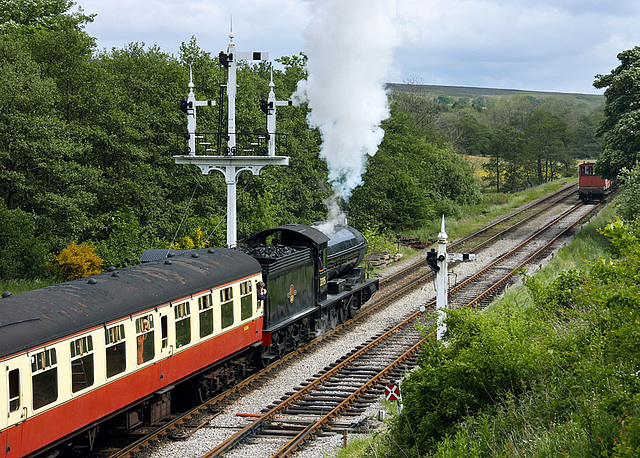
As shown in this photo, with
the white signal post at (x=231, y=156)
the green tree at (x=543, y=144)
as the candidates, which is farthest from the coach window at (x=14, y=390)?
the green tree at (x=543, y=144)

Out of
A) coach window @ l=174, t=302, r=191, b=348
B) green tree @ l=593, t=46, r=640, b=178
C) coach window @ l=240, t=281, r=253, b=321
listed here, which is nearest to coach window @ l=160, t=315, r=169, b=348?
coach window @ l=174, t=302, r=191, b=348

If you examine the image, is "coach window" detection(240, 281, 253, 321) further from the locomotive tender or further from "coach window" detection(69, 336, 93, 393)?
"coach window" detection(69, 336, 93, 393)

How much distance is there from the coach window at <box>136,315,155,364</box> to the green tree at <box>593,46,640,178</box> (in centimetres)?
3108

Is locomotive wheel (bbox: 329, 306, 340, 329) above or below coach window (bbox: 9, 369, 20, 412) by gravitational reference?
below

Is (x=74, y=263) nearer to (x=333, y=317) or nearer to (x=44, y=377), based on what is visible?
(x=333, y=317)

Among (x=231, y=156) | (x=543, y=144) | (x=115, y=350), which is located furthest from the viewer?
(x=543, y=144)

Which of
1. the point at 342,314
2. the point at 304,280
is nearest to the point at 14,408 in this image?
the point at 304,280

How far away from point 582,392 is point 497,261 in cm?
2525

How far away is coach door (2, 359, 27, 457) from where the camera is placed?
32.7ft

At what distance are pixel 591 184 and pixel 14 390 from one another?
52.4 m

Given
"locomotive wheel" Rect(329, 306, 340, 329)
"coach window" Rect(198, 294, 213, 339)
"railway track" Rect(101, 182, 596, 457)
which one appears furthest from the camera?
"locomotive wheel" Rect(329, 306, 340, 329)

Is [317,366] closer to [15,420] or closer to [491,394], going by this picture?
[491,394]

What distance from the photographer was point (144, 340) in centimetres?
1337

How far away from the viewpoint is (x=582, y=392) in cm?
989
